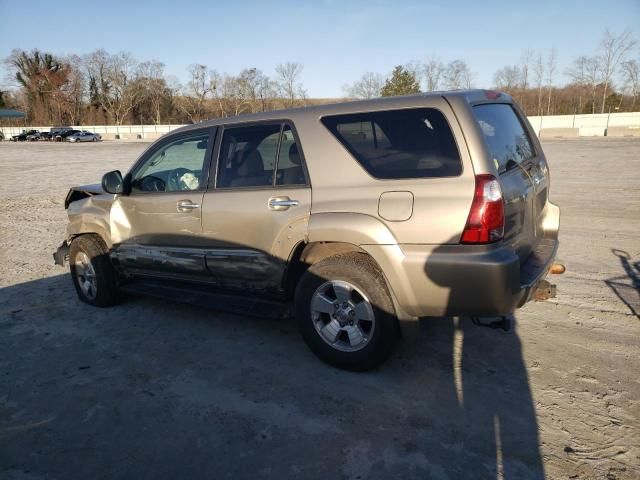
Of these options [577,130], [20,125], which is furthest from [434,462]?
[20,125]

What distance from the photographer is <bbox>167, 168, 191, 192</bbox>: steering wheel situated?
4442mm

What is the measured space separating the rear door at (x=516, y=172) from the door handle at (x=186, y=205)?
2425 mm

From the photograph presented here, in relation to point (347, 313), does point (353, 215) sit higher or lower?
higher

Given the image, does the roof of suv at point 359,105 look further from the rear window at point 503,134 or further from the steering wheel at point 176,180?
the steering wheel at point 176,180

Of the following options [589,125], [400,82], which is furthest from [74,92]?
[589,125]

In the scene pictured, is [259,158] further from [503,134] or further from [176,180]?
[503,134]

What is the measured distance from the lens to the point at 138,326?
4.51 meters

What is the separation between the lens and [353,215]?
326 centimetres

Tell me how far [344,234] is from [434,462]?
60.1 inches

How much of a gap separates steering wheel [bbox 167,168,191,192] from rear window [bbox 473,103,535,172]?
264 cm

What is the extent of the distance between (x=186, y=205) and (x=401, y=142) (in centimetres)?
201

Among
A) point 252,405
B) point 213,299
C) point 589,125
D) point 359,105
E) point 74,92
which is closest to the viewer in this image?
point 252,405

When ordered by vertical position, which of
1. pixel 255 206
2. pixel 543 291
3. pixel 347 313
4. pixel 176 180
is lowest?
pixel 347 313

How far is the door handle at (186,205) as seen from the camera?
4102 mm
